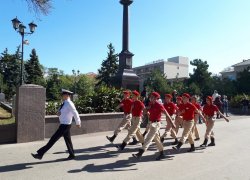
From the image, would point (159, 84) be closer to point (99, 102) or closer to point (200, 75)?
point (200, 75)

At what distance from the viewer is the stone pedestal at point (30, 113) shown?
7.14 m

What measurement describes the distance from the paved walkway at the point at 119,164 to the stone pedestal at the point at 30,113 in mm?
381

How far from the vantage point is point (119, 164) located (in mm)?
5211

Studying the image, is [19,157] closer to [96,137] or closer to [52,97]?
[96,137]

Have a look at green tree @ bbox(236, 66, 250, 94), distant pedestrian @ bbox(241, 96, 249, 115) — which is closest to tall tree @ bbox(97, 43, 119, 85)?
green tree @ bbox(236, 66, 250, 94)

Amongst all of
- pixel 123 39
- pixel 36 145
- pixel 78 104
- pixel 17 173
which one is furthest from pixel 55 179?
pixel 123 39

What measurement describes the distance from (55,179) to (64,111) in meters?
1.69

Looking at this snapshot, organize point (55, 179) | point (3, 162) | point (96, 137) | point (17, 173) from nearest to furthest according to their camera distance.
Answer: point (55, 179)
point (17, 173)
point (3, 162)
point (96, 137)

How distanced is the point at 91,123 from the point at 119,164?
404 centimetres

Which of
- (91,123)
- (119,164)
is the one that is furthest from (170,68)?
(119,164)

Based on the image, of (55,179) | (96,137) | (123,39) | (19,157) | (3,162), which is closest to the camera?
(55,179)

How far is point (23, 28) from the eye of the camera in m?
14.7

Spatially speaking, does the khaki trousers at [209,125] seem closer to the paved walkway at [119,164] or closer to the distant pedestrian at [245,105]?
the paved walkway at [119,164]

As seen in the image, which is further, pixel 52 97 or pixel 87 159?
pixel 52 97
